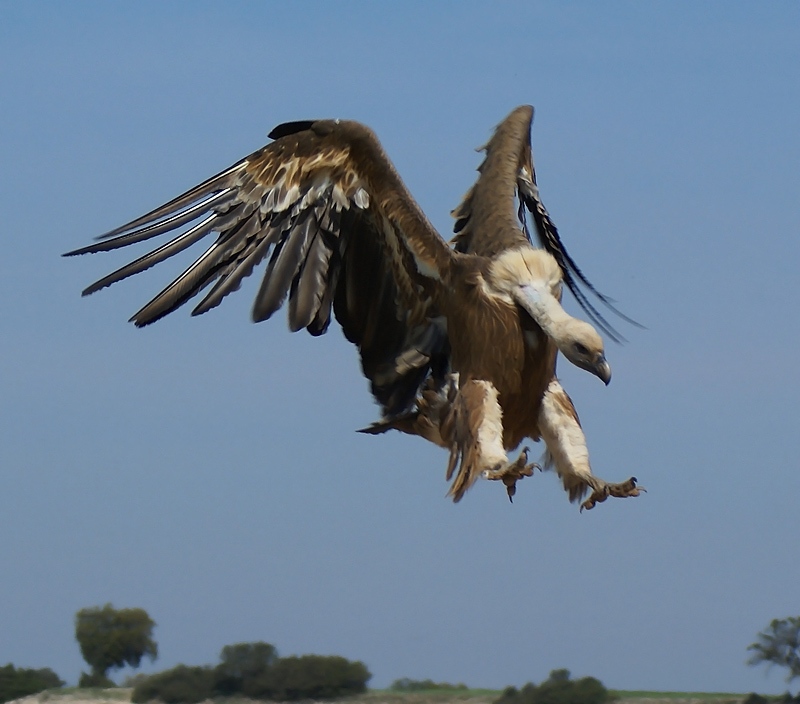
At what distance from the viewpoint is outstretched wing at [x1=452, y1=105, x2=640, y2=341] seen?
38.2ft

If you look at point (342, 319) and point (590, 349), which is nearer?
point (590, 349)

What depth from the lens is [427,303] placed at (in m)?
11.4

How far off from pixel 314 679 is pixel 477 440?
3023 cm

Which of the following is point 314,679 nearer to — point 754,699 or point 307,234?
point 754,699

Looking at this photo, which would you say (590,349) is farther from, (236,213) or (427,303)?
(236,213)

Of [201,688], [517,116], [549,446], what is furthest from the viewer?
[201,688]

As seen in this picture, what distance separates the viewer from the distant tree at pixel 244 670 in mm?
37812

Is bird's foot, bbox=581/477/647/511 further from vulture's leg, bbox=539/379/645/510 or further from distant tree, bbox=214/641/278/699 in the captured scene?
distant tree, bbox=214/641/278/699

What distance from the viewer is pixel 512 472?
10234 millimetres

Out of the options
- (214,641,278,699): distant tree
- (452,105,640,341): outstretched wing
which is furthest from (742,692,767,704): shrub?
(452,105,640,341): outstretched wing

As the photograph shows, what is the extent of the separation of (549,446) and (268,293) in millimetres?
2180

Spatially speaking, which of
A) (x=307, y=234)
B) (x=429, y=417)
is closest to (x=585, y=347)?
(x=429, y=417)

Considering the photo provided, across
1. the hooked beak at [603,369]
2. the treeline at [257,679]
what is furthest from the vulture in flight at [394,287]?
the treeline at [257,679]

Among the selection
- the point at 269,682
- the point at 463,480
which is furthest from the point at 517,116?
the point at 269,682
